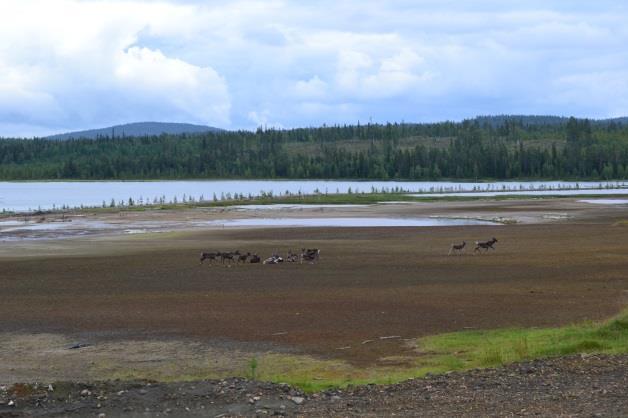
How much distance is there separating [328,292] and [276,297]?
1779 mm

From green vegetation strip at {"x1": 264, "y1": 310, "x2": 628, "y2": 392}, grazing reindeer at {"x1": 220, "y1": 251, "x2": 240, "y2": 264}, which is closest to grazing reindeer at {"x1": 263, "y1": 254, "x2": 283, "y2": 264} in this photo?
grazing reindeer at {"x1": 220, "y1": 251, "x2": 240, "y2": 264}

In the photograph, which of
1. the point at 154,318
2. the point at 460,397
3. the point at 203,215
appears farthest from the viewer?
the point at 203,215

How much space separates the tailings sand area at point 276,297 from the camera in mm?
20141

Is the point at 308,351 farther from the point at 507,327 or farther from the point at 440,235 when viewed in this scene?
the point at 440,235

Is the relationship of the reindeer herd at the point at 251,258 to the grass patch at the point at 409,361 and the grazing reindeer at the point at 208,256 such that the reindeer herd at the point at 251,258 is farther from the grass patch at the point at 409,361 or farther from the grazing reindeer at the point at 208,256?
the grass patch at the point at 409,361

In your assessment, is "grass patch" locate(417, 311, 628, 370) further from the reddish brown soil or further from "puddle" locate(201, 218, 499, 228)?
"puddle" locate(201, 218, 499, 228)

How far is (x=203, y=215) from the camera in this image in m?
75.8

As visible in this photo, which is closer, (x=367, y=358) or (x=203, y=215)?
(x=367, y=358)

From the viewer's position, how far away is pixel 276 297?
2878cm

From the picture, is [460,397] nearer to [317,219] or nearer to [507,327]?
[507,327]

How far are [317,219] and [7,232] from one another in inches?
857

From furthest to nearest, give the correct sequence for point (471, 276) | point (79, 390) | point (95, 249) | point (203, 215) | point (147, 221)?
point (203, 215) < point (147, 221) < point (95, 249) < point (471, 276) < point (79, 390)

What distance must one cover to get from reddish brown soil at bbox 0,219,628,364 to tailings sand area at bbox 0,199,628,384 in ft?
0.18

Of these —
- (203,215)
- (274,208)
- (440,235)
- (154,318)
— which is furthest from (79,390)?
(274,208)
